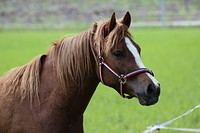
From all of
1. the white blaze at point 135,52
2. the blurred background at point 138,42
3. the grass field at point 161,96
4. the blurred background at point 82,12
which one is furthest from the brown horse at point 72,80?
the blurred background at point 82,12

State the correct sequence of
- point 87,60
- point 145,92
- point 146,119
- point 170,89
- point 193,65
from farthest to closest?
1. point 193,65
2. point 170,89
3. point 146,119
4. point 87,60
5. point 145,92

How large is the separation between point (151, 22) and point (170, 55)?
16.2 m

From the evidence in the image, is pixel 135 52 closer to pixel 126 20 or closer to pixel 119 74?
pixel 119 74

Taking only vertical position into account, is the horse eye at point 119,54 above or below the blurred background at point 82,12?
above

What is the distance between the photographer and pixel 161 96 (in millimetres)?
9297

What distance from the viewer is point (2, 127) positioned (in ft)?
11.7

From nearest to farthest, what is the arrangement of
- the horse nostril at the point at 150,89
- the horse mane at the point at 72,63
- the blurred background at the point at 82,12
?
1. the horse nostril at the point at 150,89
2. the horse mane at the point at 72,63
3. the blurred background at the point at 82,12

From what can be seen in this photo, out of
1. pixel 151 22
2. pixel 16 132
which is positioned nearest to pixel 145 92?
pixel 16 132

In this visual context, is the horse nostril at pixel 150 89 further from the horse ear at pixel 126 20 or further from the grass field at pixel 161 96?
the grass field at pixel 161 96

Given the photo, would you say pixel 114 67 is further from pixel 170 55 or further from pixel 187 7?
pixel 187 7

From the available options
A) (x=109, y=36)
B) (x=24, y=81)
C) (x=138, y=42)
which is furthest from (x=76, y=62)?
(x=138, y=42)

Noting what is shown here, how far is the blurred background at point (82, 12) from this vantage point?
32478 millimetres

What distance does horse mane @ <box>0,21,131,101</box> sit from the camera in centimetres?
353

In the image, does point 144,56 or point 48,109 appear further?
point 144,56
